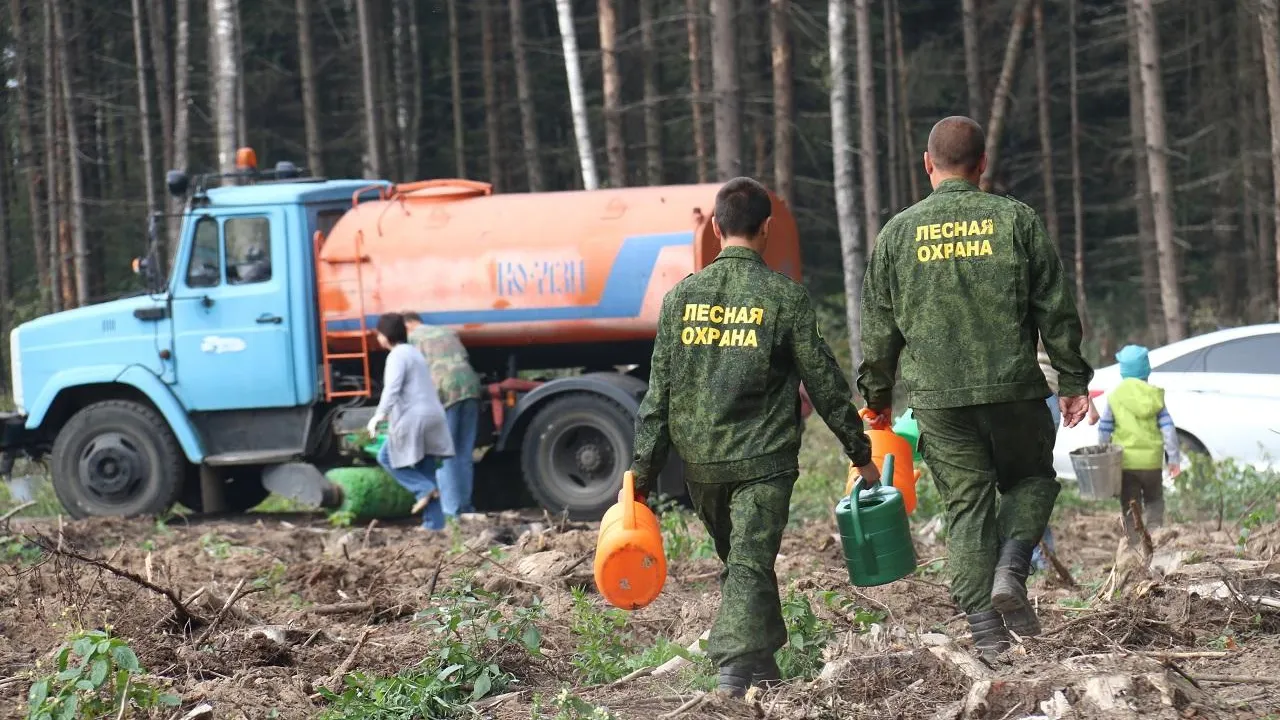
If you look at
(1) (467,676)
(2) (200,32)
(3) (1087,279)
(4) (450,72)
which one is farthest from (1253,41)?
(1) (467,676)

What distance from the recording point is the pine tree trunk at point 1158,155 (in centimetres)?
1669

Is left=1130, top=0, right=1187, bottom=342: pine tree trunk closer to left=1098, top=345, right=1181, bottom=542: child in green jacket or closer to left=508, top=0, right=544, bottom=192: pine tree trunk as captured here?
left=1098, top=345, right=1181, bottom=542: child in green jacket

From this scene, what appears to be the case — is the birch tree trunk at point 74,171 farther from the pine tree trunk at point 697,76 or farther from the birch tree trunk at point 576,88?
the pine tree trunk at point 697,76

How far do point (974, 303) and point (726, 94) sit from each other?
35.0 feet

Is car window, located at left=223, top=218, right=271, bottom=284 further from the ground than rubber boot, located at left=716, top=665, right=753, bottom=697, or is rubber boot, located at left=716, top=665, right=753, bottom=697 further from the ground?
car window, located at left=223, top=218, right=271, bottom=284

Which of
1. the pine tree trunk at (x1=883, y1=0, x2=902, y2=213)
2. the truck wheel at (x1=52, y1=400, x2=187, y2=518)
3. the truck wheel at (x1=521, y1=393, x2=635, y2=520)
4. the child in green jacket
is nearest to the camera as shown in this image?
the child in green jacket

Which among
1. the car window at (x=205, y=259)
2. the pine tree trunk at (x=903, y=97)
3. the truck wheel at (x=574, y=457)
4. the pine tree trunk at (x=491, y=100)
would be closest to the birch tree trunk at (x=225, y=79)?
the car window at (x=205, y=259)

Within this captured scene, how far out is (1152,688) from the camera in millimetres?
4504

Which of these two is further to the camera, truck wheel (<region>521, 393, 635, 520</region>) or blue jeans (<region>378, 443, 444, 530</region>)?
truck wheel (<region>521, 393, 635, 520</region>)

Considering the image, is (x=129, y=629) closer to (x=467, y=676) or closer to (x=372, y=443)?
(x=467, y=676)

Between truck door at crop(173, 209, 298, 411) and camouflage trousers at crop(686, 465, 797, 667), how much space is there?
25.8ft

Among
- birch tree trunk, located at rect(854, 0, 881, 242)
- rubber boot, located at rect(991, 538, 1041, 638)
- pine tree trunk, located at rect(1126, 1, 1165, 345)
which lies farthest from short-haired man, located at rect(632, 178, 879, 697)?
pine tree trunk, located at rect(1126, 1, 1165, 345)

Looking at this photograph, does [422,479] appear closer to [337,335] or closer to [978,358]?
[337,335]

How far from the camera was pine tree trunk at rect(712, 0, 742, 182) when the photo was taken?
15.6 metres
